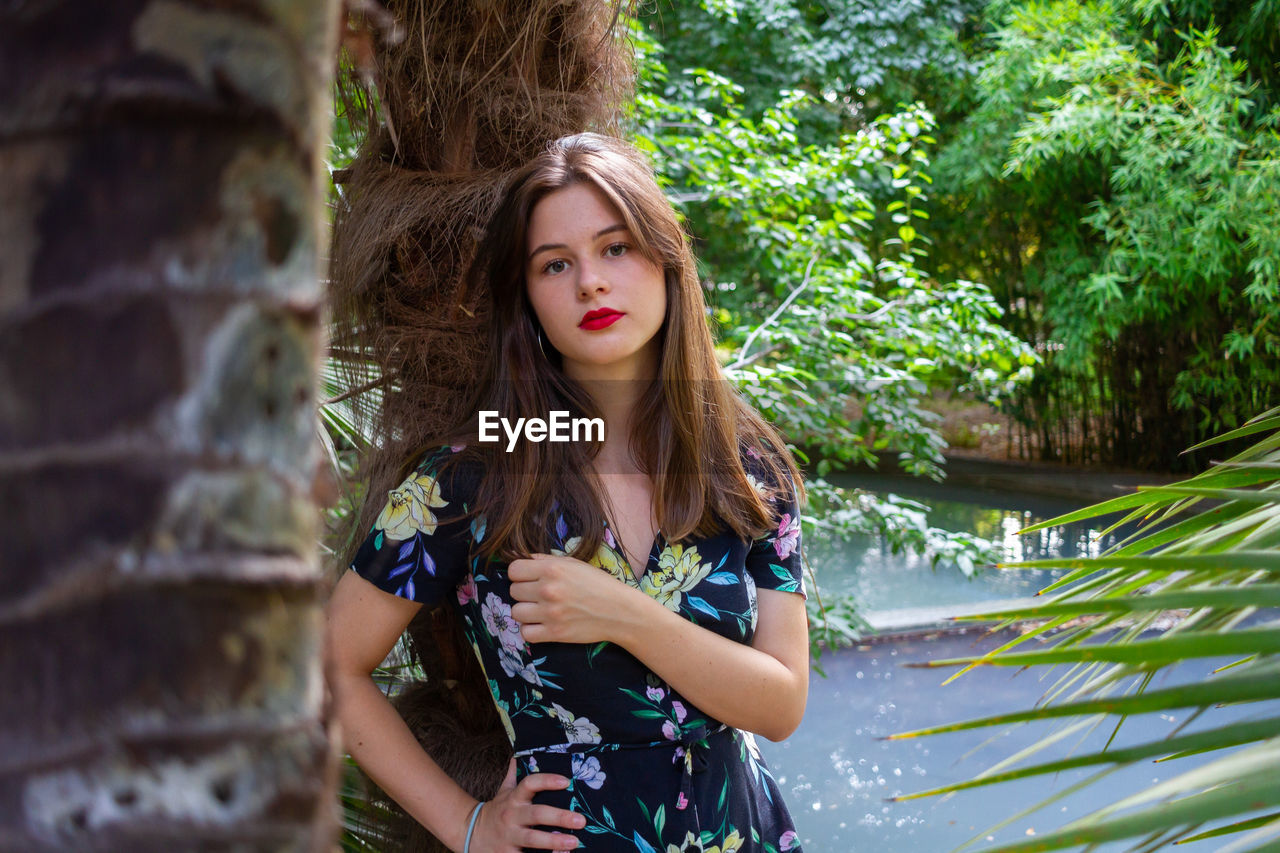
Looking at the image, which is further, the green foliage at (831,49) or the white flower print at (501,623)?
the green foliage at (831,49)

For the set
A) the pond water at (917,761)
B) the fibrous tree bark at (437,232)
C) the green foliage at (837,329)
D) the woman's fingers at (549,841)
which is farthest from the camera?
the pond water at (917,761)

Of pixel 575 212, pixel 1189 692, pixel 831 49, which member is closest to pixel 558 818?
pixel 575 212

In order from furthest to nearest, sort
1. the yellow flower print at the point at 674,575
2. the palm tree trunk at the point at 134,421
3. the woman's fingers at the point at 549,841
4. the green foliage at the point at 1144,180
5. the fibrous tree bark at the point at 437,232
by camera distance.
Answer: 1. the green foliage at the point at 1144,180
2. the fibrous tree bark at the point at 437,232
3. the yellow flower print at the point at 674,575
4. the woman's fingers at the point at 549,841
5. the palm tree trunk at the point at 134,421

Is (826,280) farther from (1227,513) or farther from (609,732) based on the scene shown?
(1227,513)

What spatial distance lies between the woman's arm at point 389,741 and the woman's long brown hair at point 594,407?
0.18 metres

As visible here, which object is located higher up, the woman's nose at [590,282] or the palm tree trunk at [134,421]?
the woman's nose at [590,282]

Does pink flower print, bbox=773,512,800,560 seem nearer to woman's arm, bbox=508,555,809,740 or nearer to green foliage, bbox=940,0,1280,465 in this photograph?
woman's arm, bbox=508,555,809,740

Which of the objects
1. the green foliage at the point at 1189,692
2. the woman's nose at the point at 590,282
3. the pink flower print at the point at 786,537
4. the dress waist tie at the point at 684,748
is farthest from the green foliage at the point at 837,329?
the green foliage at the point at 1189,692

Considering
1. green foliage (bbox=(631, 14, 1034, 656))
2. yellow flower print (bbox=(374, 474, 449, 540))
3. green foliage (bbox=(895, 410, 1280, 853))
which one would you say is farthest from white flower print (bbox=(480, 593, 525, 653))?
green foliage (bbox=(631, 14, 1034, 656))

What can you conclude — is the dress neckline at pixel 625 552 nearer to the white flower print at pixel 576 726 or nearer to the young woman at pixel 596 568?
the young woman at pixel 596 568

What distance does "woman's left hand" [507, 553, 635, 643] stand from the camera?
1.29 m

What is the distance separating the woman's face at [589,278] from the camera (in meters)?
1.43

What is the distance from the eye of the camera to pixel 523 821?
1.31 m

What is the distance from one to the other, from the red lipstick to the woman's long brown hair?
4.4 inches
